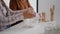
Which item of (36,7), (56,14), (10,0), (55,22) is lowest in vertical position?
(55,22)

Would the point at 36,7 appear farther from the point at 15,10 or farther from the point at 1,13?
the point at 1,13

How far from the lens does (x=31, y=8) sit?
5.20ft

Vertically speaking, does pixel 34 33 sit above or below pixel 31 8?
below

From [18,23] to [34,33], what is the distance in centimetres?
26

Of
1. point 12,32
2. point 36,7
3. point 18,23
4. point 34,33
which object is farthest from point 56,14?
point 12,32

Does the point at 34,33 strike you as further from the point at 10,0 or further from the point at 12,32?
the point at 10,0

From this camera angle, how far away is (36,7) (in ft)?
5.22

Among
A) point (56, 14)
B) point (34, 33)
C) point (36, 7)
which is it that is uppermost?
point (36, 7)

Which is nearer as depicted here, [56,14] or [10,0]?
[10,0]

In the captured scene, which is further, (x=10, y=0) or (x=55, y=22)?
(x=55, y=22)

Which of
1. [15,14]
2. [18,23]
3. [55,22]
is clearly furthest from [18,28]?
[55,22]

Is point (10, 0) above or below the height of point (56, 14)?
above

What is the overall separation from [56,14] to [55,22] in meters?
0.11

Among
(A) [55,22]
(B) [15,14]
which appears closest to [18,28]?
(B) [15,14]
